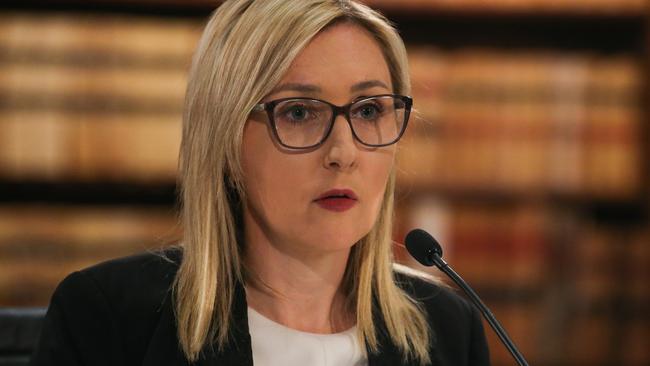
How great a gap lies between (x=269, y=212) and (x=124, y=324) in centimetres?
27

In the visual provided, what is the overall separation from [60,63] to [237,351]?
212cm

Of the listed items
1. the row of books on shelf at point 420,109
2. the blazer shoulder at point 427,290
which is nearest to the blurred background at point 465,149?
the row of books on shelf at point 420,109

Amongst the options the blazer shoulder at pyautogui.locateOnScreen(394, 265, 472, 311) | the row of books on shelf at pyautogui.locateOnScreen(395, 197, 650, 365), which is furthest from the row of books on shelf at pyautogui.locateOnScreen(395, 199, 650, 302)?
the blazer shoulder at pyautogui.locateOnScreen(394, 265, 472, 311)

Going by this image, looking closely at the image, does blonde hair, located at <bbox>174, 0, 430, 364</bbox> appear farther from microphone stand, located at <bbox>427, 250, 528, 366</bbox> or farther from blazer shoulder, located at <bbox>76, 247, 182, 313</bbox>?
microphone stand, located at <bbox>427, 250, 528, 366</bbox>

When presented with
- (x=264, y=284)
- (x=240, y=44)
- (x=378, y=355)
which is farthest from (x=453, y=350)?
(x=240, y=44)

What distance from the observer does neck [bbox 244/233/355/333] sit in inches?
57.2

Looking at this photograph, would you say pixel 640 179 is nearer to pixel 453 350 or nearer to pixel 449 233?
pixel 449 233

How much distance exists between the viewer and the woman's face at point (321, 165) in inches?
53.5

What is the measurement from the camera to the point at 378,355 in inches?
58.5

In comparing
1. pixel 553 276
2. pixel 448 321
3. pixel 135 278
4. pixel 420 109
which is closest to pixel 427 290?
pixel 448 321

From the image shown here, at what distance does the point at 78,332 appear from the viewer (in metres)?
1.39

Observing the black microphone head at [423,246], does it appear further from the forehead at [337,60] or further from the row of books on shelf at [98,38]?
the row of books on shelf at [98,38]

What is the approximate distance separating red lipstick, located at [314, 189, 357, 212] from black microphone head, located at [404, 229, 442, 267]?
99 mm

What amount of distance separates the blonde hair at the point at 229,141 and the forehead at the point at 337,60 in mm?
16
